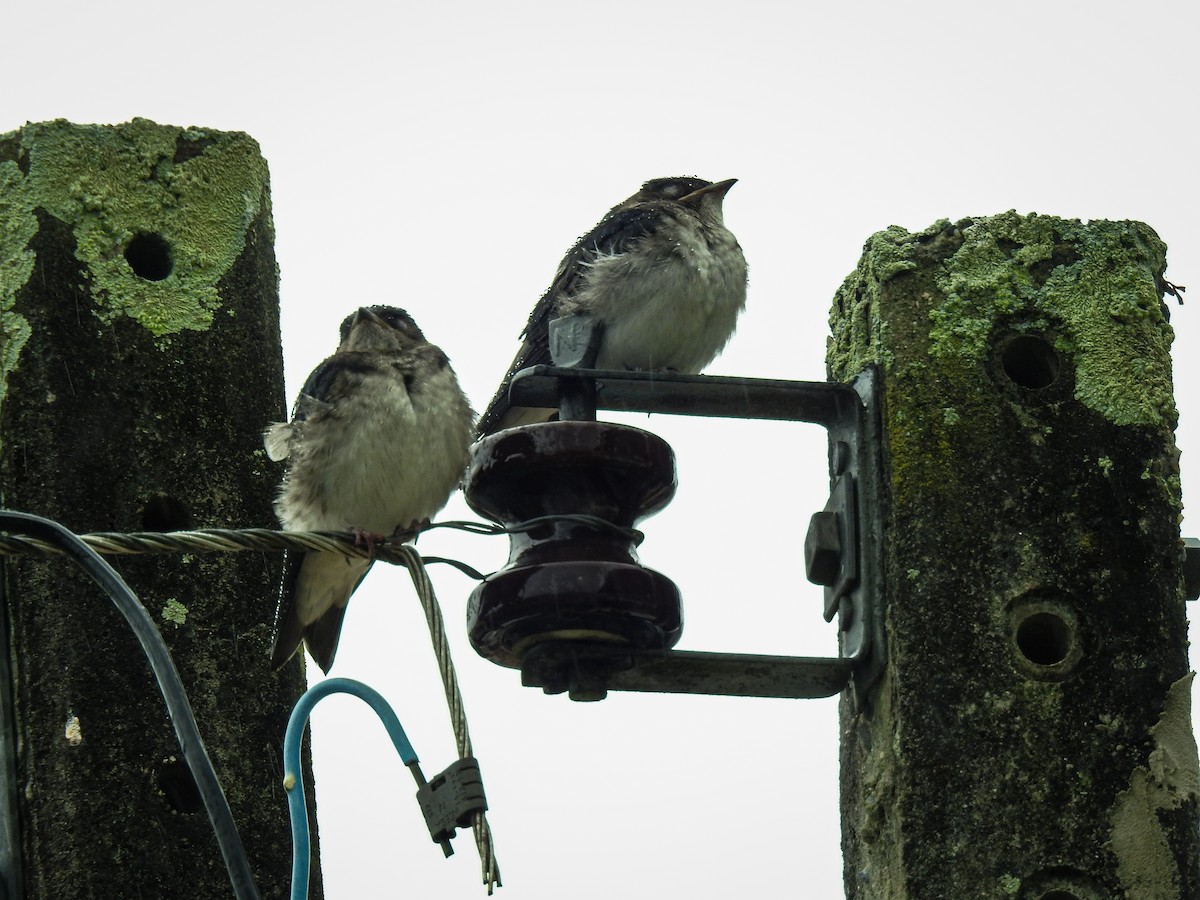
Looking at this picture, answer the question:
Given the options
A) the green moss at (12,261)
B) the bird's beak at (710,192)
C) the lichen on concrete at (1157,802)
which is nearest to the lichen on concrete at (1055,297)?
the lichen on concrete at (1157,802)

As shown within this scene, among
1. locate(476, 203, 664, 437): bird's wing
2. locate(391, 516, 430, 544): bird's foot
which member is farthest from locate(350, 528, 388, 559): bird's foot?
locate(476, 203, 664, 437): bird's wing

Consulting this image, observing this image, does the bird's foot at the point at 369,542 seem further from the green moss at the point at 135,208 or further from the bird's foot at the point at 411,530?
the green moss at the point at 135,208

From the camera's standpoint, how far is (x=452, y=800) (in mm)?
3863

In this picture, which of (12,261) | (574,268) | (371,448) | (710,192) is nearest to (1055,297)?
(12,261)

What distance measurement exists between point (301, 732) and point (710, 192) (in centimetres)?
413

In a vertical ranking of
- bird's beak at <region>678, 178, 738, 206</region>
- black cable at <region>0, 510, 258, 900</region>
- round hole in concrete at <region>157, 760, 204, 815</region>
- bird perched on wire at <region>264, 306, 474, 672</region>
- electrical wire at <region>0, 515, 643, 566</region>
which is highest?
bird's beak at <region>678, 178, 738, 206</region>

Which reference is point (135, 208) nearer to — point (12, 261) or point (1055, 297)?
point (12, 261)

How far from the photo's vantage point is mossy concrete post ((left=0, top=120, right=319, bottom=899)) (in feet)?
14.9

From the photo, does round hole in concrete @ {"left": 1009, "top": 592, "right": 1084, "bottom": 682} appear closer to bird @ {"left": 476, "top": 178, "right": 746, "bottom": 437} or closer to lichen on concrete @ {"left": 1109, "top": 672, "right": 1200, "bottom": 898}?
lichen on concrete @ {"left": 1109, "top": 672, "right": 1200, "bottom": 898}

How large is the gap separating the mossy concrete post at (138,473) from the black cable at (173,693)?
0.95 metres

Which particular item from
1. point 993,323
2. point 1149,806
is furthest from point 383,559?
point 1149,806

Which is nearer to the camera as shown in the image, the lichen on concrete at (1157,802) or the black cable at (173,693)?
the black cable at (173,693)

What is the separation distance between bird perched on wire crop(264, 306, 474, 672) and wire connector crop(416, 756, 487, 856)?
2.47 m

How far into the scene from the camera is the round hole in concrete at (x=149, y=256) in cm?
521
